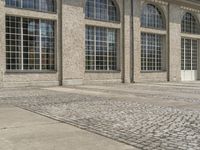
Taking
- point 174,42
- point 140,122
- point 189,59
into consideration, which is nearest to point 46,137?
point 140,122

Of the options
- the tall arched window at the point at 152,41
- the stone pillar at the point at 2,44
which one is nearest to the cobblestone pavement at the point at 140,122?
the stone pillar at the point at 2,44

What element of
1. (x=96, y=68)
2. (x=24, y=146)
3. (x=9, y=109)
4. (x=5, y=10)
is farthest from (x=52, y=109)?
(x=96, y=68)

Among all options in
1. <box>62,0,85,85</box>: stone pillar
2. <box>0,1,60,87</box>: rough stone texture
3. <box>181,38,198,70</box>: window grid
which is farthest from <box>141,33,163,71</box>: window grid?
<box>0,1,60,87</box>: rough stone texture

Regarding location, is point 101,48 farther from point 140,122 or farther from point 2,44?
point 140,122

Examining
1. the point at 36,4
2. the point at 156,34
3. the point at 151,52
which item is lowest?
the point at 151,52

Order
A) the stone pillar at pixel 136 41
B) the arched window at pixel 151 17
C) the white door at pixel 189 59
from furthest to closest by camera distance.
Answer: the white door at pixel 189 59
the arched window at pixel 151 17
the stone pillar at pixel 136 41

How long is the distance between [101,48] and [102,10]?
301 cm

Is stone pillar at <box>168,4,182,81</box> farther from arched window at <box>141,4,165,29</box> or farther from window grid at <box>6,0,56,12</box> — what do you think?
window grid at <box>6,0,56,12</box>

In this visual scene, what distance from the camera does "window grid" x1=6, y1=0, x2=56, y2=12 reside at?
2041 cm

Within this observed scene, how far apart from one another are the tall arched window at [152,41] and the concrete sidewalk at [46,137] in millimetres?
21307

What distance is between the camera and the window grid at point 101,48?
24422mm

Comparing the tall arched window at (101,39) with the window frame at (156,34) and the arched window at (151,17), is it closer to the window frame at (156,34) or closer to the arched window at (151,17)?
the window frame at (156,34)

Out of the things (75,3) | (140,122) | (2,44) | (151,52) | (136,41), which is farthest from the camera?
(151,52)

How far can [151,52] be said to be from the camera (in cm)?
2920
